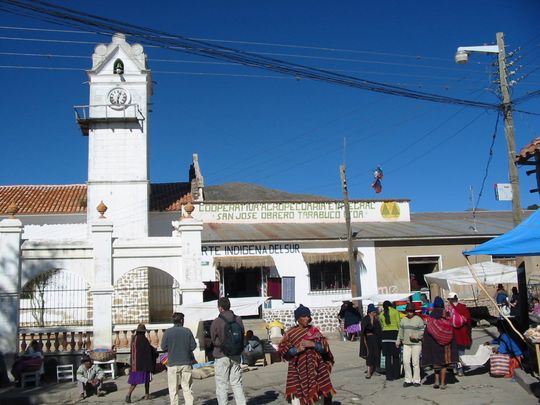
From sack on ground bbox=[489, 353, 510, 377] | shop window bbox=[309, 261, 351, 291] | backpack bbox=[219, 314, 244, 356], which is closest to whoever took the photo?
backpack bbox=[219, 314, 244, 356]

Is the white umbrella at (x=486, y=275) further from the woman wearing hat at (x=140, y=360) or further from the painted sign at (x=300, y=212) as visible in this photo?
the woman wearing hat at (x=140, y=360)

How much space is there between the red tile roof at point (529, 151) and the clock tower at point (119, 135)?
18517 millimetres

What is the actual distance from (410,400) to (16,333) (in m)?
9.47

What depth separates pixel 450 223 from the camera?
1076 inches

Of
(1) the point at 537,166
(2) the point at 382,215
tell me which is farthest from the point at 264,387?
(2) the point at 382,215

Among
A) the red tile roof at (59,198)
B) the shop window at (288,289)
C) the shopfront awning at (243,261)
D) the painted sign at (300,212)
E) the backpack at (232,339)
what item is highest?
the red tile roof at (59,198)

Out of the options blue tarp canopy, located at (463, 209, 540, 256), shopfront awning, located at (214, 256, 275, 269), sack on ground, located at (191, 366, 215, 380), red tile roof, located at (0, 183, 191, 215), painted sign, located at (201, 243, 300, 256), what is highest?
red tile roof, located at (0, 183, 191, 215)

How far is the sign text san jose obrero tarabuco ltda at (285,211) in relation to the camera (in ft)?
83.3

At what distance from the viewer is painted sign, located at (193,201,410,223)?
25.4 m

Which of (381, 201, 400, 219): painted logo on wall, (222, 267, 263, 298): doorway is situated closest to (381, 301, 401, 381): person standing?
(222, 267, 263, 298): doorway

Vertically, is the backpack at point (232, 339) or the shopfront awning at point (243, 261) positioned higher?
the shopfront awning at point (243, 261)

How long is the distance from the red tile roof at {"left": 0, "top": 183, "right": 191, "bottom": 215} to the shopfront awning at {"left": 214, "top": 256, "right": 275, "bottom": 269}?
7252mm

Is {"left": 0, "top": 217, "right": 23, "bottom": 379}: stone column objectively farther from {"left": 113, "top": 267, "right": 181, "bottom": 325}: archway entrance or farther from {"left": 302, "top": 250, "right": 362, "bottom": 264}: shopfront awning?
{"left": 302, "top": 250, "right": 362, "bottom": 264}: shopfront awning

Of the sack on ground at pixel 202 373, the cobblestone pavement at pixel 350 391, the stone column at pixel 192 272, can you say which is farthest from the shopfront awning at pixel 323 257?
the sack on ground at pixel 202 373
